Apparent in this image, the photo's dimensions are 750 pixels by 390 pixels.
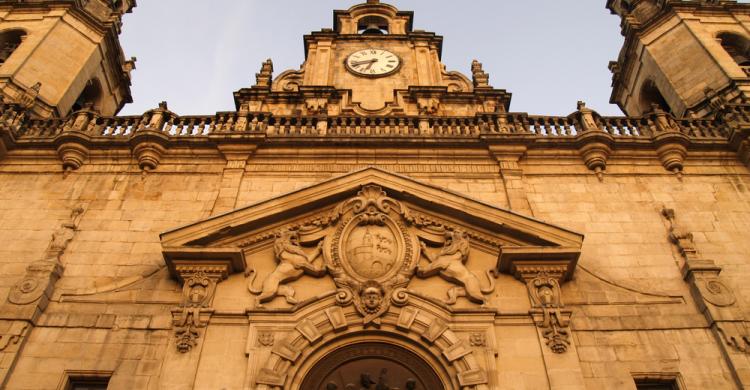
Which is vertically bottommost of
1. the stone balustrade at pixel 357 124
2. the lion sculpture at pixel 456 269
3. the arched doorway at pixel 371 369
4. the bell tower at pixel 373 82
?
the arched doorway at pixel 371 369

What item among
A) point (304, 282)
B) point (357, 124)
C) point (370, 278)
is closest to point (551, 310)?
point (370, 278)

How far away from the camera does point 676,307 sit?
33.8ft

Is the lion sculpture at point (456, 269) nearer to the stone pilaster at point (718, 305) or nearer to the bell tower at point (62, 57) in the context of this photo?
the stone pilaster at point (718, 305)

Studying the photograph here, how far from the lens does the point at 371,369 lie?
9.84 meters

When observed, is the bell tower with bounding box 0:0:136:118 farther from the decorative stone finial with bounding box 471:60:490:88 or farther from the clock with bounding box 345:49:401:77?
the decorative stone finial with bounding box 471:60:490:88

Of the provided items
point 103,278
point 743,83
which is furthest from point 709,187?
point 103,278

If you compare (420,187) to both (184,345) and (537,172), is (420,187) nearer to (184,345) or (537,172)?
(537,172)

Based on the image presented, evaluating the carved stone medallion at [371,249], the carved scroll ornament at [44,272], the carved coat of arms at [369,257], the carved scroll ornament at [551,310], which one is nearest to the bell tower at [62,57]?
the carved scroll ornament at [44,272]

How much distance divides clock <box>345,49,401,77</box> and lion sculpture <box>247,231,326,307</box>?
28.4ft

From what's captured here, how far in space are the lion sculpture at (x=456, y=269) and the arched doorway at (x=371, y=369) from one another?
1.19 meters

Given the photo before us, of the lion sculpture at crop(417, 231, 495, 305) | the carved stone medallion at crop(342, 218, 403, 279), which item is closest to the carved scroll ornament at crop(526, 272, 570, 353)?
the lion sculpture at crop(417, 231, 495, 305)

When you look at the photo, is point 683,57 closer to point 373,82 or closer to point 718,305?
point 373,82

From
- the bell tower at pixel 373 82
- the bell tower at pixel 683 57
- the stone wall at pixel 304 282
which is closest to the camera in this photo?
the stone wall at pixel 304 282

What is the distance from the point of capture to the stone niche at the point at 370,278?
372 inches
